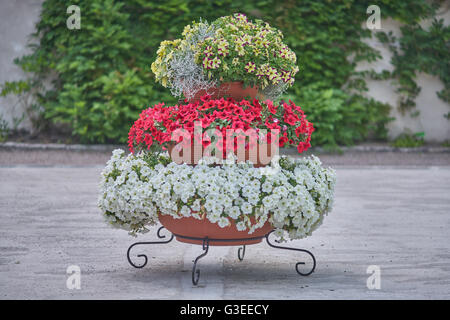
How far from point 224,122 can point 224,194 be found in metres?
0.44

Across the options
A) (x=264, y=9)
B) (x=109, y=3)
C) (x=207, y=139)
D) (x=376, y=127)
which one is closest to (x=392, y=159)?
(x=376, y=127)

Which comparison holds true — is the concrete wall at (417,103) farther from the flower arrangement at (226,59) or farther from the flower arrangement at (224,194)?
the flower arrangement at (224,194)

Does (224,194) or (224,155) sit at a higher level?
(224,155)

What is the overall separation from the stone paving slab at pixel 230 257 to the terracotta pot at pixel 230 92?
1122 millimetres

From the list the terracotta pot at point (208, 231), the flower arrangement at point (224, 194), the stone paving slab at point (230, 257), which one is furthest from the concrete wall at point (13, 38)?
the terracotta pot at point (208, 231)

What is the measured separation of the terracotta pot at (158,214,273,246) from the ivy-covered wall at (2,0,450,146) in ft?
23.5

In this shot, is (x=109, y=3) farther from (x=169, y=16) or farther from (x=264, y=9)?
(x=264, y=9)

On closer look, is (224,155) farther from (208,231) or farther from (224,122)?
(208,231)

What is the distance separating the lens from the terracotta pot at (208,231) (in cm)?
391

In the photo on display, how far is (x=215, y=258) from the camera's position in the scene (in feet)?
15.5

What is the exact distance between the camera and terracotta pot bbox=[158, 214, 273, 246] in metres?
3.91

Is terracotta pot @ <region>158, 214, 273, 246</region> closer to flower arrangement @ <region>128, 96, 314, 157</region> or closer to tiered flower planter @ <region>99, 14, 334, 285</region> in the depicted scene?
tiered flower planter @ <region>99, 14, 334, 285</region>

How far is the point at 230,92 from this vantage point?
13.7 feet

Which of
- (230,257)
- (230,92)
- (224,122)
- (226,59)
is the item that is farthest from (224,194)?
(230,257)
